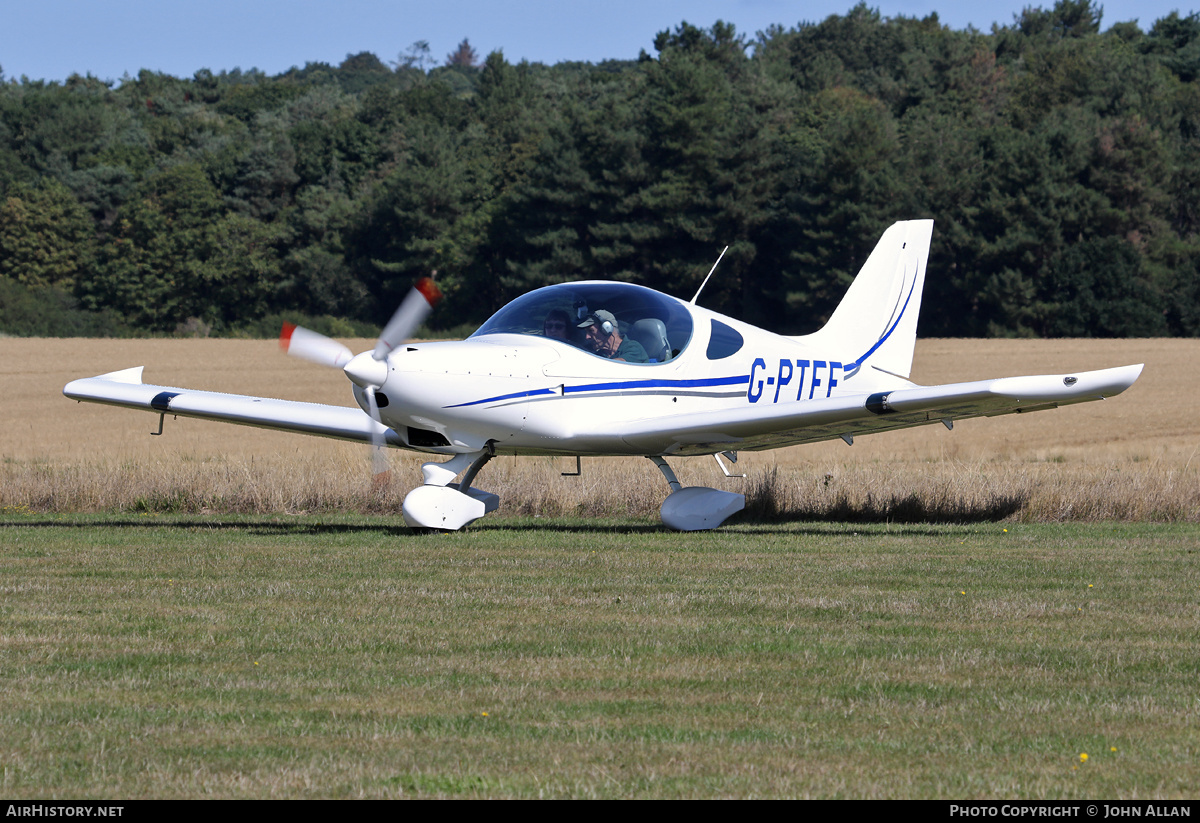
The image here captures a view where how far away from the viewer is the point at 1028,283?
229 feet

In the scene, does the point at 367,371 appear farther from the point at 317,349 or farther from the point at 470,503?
the point at 470,503

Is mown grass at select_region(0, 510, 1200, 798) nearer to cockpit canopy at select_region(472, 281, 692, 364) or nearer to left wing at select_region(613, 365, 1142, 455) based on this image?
left wing at select_region(613, 365, 1142, 455)

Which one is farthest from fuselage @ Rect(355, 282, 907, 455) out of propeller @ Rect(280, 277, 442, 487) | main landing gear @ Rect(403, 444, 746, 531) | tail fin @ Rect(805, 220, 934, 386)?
tail fin @ Rect(805, 220, 934, 386)

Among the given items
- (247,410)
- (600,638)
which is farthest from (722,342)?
(600,638)

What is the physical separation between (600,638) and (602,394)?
5.81 meters

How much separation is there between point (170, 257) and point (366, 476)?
224 ft

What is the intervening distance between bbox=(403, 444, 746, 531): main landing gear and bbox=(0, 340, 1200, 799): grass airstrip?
34 centimetres

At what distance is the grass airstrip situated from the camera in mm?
5145

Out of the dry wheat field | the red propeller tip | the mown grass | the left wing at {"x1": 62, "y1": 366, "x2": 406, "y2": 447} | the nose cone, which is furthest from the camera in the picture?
the dry wheat field

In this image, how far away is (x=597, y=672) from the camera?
685cm
